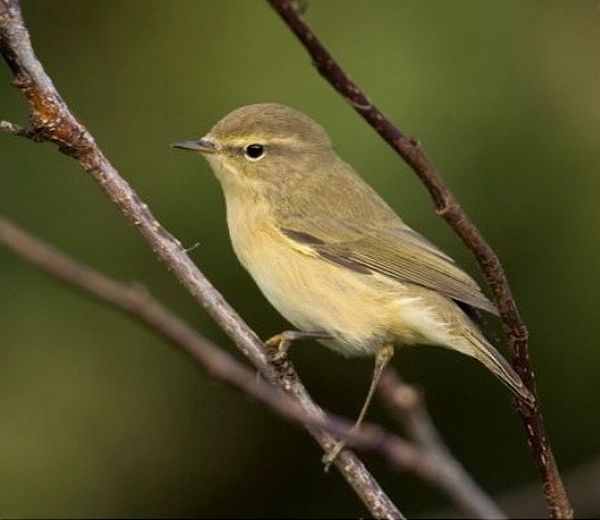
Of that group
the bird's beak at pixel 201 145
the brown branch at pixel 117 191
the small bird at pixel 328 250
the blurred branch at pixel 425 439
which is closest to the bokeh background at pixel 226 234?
the small bird at pixel 328 250

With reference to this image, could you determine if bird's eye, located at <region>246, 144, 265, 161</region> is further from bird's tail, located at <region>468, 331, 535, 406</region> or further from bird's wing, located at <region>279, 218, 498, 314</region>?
bird's tail, located at <region>468, 331, 535, 406</region>

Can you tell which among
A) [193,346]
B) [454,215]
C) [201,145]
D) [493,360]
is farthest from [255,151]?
[193,346]

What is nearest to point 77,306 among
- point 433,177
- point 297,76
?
point 297,76

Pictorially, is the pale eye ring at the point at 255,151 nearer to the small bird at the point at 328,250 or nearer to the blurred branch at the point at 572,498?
the small bird at the point at 328,250

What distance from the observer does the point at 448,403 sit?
166 inches

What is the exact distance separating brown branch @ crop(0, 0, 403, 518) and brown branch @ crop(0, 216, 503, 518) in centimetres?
117

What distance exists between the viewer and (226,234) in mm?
4172

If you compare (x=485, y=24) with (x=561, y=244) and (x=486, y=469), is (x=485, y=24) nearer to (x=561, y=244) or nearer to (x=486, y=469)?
(x=561, y=244)

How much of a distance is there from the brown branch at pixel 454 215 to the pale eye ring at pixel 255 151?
63.7 inches

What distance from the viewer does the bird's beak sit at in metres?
3.58

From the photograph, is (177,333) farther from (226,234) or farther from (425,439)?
(226,234)

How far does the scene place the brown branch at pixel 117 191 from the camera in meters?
2.58

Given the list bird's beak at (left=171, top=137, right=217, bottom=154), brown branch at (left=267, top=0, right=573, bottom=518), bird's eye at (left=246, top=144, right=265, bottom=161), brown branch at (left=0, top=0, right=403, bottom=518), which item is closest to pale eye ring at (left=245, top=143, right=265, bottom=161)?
bird's eye at (left=246, top=144, right=265, bottom=161)

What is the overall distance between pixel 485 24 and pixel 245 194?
3.66 feet
